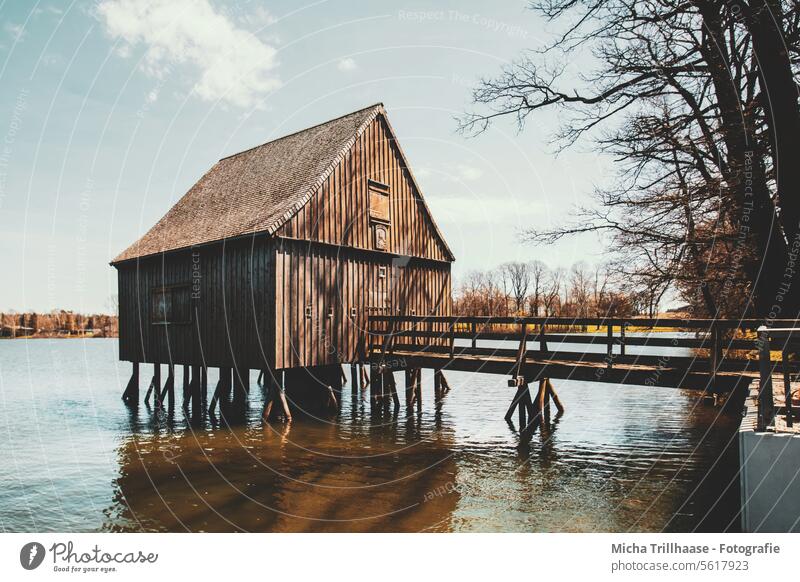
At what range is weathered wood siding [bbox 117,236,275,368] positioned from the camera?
1534cm

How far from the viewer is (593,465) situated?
11148 mm

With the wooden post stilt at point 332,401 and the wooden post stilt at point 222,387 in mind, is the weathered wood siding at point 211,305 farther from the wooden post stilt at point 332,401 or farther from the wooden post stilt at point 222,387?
the wooden post stilt at point 332,401

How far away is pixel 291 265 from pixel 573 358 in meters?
8.10

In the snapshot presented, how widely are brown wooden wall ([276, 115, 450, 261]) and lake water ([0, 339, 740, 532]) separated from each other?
571 centimetres

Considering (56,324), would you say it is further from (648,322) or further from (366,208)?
(648,322)

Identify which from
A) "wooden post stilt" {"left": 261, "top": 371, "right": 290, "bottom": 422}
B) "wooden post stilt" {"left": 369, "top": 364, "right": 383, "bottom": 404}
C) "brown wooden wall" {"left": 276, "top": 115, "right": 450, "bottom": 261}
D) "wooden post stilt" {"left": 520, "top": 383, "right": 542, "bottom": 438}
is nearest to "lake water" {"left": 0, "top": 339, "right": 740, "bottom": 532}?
"wooden post stilt" {"left": 520, "top": 383, "right": 542, "bottom": 438}

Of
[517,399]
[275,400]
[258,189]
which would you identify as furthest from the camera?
[258,189]

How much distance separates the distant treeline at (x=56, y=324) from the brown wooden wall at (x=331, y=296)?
7507 centimetres

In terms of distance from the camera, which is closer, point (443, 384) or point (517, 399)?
point (517, 399)

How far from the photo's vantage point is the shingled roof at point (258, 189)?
16.1 meters

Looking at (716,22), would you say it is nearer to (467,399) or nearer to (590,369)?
(590,369)

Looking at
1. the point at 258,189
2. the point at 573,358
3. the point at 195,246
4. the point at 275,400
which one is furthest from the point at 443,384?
the point at 195,246

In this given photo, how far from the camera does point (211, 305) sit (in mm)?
16906

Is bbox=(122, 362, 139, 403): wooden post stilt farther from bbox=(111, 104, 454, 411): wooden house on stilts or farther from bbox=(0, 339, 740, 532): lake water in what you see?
bbox=(0, 339, 740, 532): lake water
